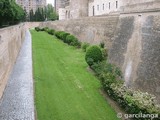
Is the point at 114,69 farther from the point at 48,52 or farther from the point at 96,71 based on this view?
the point at 48,52

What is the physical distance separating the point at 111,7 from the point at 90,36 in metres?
10.8

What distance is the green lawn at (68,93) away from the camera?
12.0 m

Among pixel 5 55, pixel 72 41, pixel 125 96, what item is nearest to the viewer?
pixel 125 96

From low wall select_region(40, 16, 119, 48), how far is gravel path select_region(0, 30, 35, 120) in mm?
6225

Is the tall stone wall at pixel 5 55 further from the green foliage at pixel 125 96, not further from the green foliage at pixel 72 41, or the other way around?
the green foliage at pixel 72 41

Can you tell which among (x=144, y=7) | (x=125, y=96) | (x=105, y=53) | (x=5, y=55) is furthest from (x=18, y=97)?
(x=105, y=53)

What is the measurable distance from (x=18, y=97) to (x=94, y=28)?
14190 mm

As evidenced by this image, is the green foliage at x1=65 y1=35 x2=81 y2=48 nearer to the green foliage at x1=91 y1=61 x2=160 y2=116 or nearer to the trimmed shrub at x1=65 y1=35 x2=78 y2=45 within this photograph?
the trimmed shrub at x1=65 y1=35 x2=78 y2=45

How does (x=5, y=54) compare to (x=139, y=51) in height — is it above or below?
below

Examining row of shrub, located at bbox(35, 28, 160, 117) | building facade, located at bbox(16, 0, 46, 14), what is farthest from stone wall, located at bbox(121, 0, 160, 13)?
building facade, located at bbox(16, 0, 46, 14)

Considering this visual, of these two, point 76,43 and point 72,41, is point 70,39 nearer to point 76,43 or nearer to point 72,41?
point 72,41

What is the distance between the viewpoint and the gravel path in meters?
12.1

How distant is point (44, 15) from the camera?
3524 inches

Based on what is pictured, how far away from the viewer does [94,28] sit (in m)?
27.1
